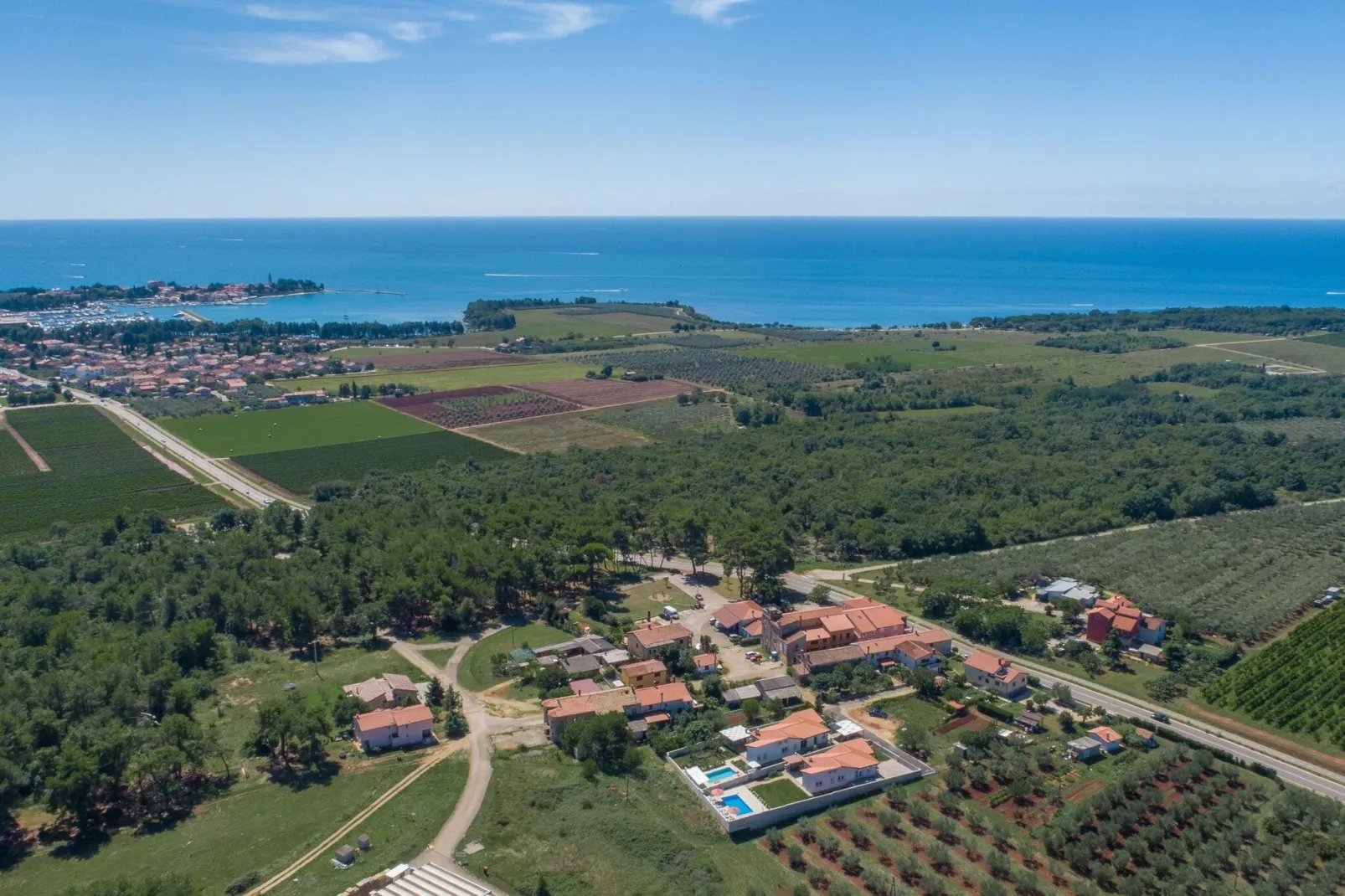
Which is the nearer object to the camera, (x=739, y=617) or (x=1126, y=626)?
(x=1126, y=626)

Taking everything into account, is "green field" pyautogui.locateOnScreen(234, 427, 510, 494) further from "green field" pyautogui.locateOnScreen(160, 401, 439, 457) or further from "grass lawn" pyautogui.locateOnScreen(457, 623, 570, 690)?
"grass lawn" pyautogui.locateOnScreen(457, 623, 570, 690)

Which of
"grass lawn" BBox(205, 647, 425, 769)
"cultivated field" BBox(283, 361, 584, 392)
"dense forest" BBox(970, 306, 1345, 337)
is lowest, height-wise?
"grass lawn" BBox(205, 647, 425, 769)

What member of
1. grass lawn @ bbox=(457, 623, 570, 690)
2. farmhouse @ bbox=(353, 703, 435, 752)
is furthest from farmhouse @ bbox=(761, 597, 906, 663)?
farmhouse @ bbox=(353, 703, 435, 752)

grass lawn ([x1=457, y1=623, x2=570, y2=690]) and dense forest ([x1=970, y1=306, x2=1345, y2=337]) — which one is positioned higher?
dense forest ([x1=970, y1=306, x2=1345, y2=337])

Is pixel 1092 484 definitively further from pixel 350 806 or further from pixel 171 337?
pixel 171 337

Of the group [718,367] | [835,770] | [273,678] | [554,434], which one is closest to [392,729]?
→ [273,678]

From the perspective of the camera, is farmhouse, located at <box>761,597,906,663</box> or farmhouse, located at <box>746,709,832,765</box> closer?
farmhouse, located at <box>746,709,832,765</box>

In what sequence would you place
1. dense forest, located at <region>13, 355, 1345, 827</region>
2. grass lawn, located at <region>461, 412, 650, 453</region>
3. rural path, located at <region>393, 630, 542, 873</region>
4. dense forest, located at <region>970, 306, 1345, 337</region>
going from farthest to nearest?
dense forest, located at <region>970, 306, 1345, 337</region> → grass lawn, located at <region>461, 412, 650, 453</region> → dense forest, located at <region>13, 355, 1345, 827</region> → rural path, located at <region>393, 630, 542, 873</region>

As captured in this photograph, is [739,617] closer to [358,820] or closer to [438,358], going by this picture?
[358,820]

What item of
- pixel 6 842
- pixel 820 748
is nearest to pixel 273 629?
pixel 6 842
